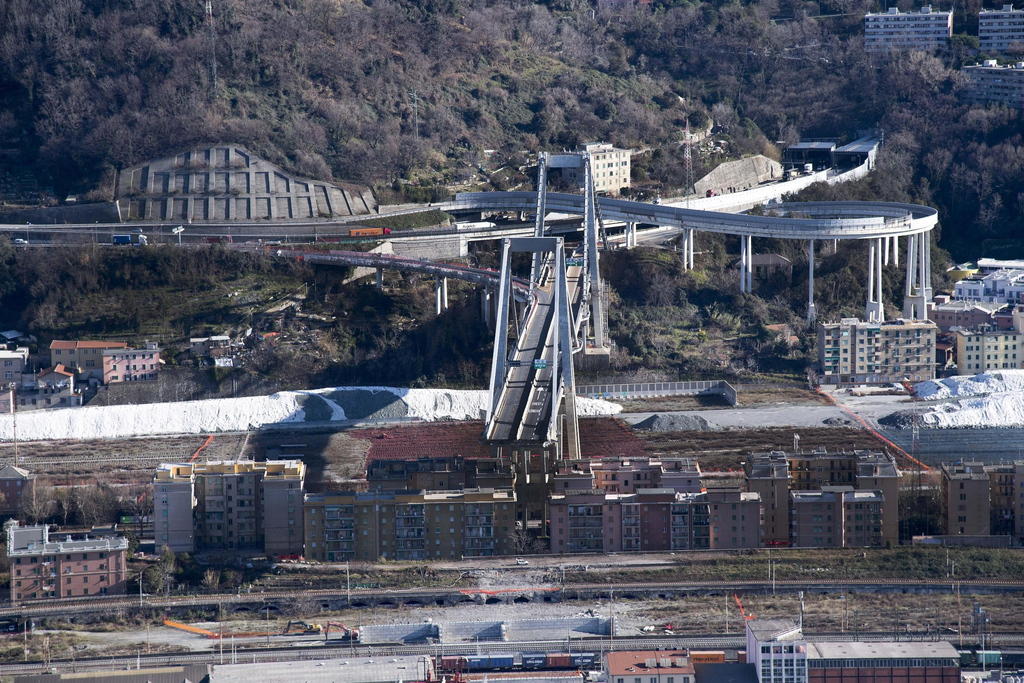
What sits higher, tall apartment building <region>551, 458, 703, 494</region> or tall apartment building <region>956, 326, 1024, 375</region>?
tall apartment building <region>956, 326, 1024, 375</region>

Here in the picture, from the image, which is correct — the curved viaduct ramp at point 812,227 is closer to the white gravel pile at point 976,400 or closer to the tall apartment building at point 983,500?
the white gravel pile at point 976,400

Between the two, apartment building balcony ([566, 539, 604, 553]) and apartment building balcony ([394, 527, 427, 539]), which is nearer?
apartment building balcony ([394, 527, 427, 539])

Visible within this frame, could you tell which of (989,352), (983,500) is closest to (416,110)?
(989,352)

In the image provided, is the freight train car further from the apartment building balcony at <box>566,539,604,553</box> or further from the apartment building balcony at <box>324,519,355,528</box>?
the apartment building balcony at <box>324,519,355,528</box>

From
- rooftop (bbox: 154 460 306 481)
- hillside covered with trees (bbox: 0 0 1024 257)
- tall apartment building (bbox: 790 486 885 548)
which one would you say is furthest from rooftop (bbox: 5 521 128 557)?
hillside covered with trees (bbox: 0 0 1024 257)

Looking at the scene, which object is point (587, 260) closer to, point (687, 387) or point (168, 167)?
point (687, 387)

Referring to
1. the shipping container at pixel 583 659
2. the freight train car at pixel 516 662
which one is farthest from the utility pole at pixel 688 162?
the freight train car at pixel 516 662

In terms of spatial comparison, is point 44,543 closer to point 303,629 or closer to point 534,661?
point 303,629
